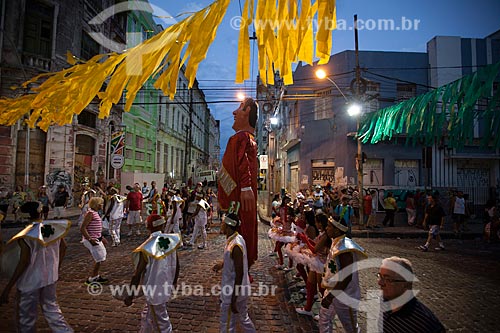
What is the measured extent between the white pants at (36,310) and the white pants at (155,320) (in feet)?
3.47

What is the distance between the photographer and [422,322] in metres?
1.97

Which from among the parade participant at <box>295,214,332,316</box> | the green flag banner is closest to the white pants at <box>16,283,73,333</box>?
the parade participant at <box>295,214,332,316</box>

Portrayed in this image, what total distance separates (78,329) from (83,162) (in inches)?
679

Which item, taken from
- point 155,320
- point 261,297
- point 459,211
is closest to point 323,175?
point 459,211

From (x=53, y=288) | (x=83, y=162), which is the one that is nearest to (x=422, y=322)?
(x=53, y=288)

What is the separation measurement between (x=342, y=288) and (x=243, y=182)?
1648 mm

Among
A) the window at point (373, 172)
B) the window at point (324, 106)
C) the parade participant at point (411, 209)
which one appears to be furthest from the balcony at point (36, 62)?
the parade participant at point (411, 209)

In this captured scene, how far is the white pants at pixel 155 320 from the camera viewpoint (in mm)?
2998

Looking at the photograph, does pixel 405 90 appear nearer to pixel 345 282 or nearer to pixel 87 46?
pixel 345 282

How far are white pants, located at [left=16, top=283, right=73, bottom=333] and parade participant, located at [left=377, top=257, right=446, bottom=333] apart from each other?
3501 mm

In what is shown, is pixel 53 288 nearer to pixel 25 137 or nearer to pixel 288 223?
pixel 288 223

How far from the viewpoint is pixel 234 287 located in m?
3.01

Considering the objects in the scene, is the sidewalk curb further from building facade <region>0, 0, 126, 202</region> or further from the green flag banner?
building facade <region>0, 0, 126, 202</region>

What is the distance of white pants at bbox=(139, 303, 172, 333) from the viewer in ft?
Answer: 9.84
